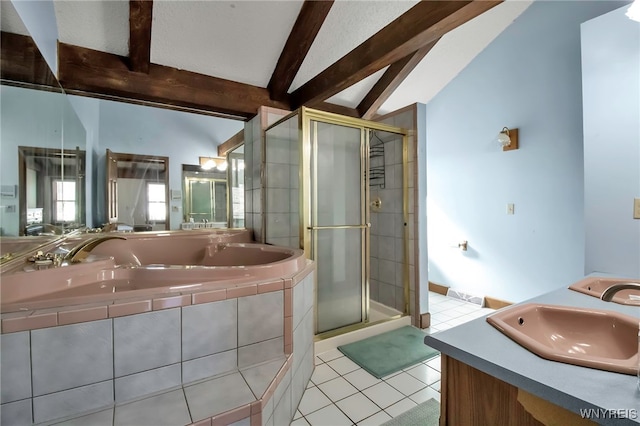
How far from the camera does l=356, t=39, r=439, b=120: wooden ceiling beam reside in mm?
2307

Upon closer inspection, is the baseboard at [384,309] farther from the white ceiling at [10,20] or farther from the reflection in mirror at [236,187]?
the white ceiling at [10,20]

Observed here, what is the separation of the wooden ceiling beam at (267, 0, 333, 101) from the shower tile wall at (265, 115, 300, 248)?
0.42 metres

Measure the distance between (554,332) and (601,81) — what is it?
156 cm

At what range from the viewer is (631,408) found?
1.64ft

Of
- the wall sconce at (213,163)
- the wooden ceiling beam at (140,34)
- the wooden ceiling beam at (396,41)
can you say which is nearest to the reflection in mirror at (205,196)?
the wall sconce at (213,163)

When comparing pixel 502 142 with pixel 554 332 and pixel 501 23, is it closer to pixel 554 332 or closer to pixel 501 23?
pixel 501 23

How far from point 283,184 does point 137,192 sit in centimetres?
121

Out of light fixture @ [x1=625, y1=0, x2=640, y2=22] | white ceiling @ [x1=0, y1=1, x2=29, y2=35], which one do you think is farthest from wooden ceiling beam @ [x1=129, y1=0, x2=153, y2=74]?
light fixture @ [x1=625, y1=0, x2=640, y2=22]

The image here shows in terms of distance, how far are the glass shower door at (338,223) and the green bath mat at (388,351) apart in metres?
0.22

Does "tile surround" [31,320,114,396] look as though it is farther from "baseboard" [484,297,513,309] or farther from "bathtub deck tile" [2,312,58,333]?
"baseboard" [484,297,513,309]

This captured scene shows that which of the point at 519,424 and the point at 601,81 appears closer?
the point at 519,424

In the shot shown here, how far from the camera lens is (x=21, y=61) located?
1.16m

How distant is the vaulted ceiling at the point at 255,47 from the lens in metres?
1.69

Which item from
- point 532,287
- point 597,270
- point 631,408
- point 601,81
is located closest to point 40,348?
point 631,408
